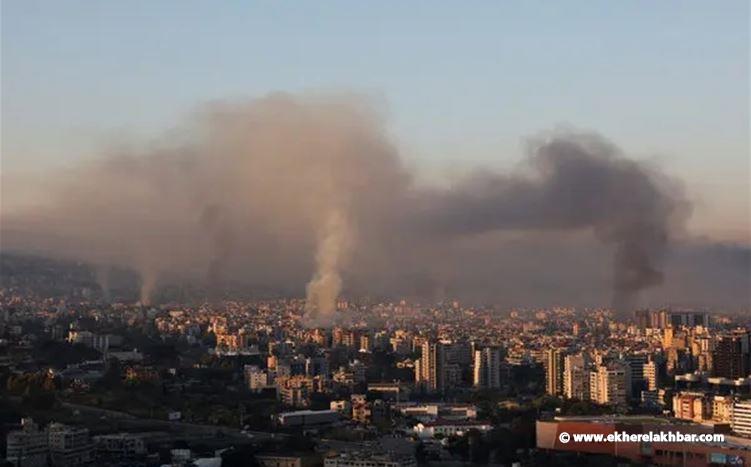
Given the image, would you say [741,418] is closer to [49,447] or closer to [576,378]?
[576,378]

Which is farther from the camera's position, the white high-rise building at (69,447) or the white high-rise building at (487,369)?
the white high-rise building at (487,369)

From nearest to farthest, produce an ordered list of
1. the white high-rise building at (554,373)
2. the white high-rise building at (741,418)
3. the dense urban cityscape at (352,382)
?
the dense urban cityscape at (352,382) → the white high-rise building at (741,418) → the white high-rise building at (554,373)

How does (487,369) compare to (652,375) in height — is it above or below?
above

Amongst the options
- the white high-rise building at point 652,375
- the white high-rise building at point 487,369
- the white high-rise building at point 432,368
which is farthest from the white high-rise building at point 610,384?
the white high-rise building at point 432,368

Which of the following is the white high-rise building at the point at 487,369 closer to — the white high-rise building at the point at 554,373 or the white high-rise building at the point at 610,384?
the white high-rise building at the point at 554,373

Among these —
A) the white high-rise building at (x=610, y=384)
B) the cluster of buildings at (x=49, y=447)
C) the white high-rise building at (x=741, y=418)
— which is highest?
the white high-rise building at (x=610, y=384)

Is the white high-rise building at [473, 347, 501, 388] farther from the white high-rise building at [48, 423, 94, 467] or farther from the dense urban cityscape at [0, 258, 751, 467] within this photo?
the white high-rise building at [48, 423, 94, 467]

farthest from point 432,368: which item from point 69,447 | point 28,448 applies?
point 28,448
